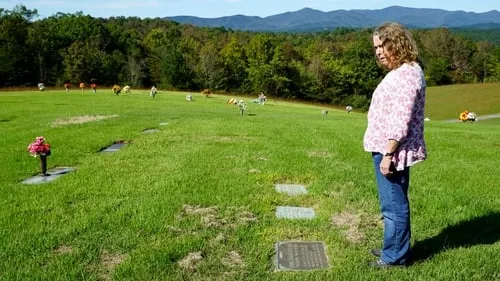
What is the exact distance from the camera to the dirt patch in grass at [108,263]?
3.97m

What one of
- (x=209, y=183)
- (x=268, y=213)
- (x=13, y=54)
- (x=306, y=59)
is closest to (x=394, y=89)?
(x=268, y=213)

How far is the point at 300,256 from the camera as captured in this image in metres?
4.40

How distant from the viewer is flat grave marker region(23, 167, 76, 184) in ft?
23.6

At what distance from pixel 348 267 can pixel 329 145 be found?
21.6 feet

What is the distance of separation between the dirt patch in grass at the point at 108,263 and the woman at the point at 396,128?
2298mm

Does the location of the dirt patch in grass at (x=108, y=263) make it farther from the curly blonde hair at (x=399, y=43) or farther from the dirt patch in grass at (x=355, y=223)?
the curly blonde hair at (x=399, y=43)

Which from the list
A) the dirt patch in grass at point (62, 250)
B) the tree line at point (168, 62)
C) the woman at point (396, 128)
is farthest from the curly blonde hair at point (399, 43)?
the tree line at point (168, 62)

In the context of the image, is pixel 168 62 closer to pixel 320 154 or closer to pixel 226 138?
pixel 226 138

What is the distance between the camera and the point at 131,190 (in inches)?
255

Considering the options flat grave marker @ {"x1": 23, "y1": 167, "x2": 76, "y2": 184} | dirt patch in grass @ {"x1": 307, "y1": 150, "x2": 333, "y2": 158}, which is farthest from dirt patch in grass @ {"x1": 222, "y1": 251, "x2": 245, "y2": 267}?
dirt patch in grass @ {"x1": 307, "y1": 150, "x2": 333, "y2": 158}

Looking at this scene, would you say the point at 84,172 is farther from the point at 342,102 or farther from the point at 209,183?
the point at 342,102

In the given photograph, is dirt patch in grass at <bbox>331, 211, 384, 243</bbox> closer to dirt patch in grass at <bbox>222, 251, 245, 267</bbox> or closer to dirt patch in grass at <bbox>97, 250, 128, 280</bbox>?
dirt patch in grass at <bbox>222, 251, 245, 267</bbox>

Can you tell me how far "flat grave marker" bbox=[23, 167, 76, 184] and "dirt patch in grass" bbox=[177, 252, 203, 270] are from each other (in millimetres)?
3832

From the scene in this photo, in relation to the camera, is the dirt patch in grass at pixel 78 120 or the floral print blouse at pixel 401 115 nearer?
the floral print blouse at pixel 401 115
